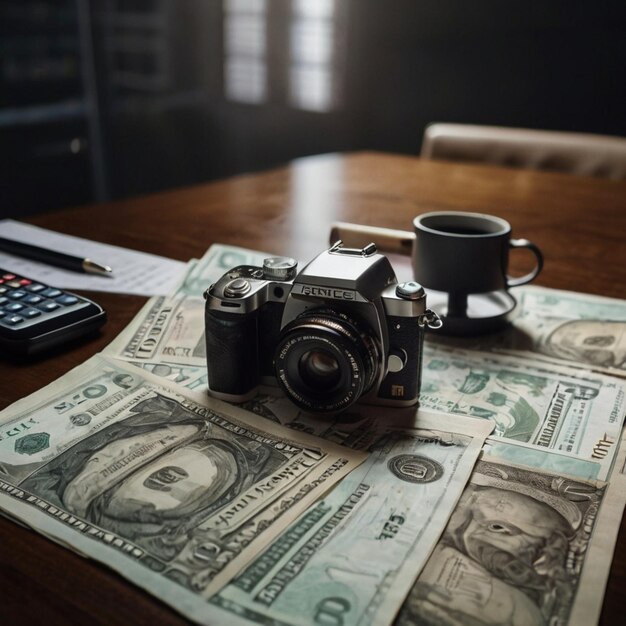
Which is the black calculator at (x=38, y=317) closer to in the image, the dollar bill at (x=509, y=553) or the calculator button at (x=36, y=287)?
the calculator button at (x=36, y=287)

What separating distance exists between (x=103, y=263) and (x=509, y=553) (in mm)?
549

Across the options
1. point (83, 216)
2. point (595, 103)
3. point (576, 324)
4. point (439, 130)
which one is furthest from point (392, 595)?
point (595, 103)

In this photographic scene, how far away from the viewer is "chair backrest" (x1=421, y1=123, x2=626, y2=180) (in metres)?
1.33

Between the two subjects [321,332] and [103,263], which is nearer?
[321,332]

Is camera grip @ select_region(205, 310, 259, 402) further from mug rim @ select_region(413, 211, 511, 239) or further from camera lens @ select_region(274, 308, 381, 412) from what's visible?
mug rim @ select_region(413, 211, 511, 239)

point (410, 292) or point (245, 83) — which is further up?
point (410, 292)

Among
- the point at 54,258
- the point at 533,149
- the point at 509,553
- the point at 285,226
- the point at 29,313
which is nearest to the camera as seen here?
the point at 509,553

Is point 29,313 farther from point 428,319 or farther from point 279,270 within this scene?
point 428,319

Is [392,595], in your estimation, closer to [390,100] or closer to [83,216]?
[83,216]

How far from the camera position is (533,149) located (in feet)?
4.56

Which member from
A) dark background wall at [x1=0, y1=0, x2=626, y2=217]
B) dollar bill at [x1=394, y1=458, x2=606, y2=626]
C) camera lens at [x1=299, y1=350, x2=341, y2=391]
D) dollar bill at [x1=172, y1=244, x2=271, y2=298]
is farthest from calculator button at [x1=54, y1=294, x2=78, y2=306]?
dark background wall at [x1=0, y1=0, x2=626, y2=217]

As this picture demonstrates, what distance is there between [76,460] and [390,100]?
2249mm

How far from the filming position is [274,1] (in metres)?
2.58

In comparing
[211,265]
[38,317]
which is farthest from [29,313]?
[211,265]
